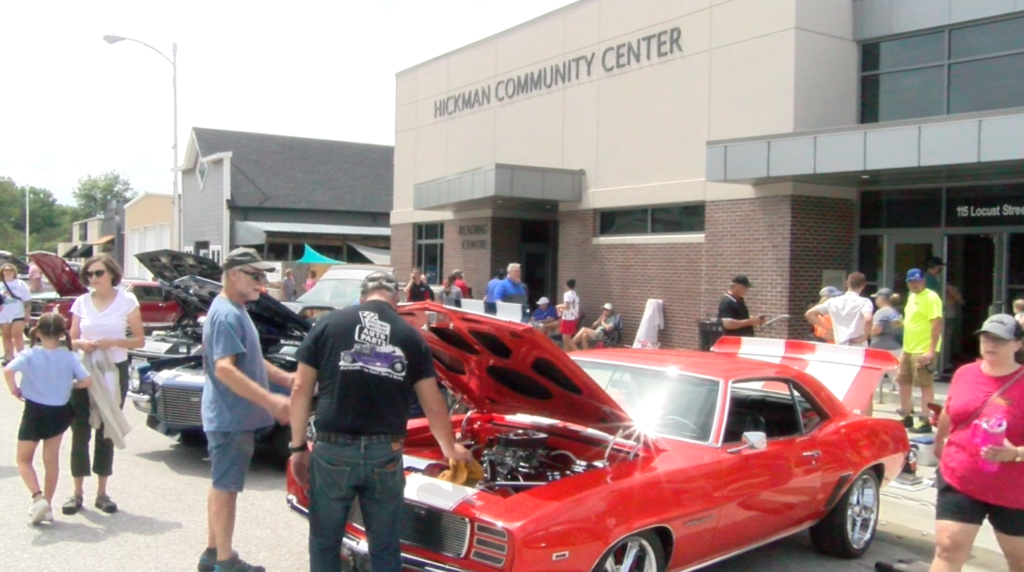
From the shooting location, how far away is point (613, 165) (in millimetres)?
17578

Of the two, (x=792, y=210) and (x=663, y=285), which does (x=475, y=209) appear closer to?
(x=663, y=285)

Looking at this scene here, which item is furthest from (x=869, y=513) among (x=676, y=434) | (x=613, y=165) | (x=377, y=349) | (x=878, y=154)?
(x=613, y=165)

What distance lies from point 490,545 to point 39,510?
11.8ft

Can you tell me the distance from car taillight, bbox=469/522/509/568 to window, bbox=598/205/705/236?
12.6 meters

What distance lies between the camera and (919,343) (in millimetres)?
9664

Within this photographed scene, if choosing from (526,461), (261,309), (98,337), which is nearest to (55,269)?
(261,309)

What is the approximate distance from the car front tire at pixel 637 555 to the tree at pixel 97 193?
12327 centimetres

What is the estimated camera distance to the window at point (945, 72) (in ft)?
42.5

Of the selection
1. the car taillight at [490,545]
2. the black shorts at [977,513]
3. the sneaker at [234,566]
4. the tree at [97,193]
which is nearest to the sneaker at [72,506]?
the sneaker at [234,566]

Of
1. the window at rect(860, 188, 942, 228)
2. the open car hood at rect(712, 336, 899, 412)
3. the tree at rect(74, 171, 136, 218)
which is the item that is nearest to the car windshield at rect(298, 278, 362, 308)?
the open car hood at rect(712, 336, 899, 412)

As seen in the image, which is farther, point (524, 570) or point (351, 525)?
point (351, 525)

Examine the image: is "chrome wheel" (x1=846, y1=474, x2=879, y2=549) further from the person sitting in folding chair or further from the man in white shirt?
the person sitting in folding chair

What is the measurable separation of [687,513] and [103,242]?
55306mm

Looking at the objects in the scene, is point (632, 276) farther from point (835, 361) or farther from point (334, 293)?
point (835, 361)
